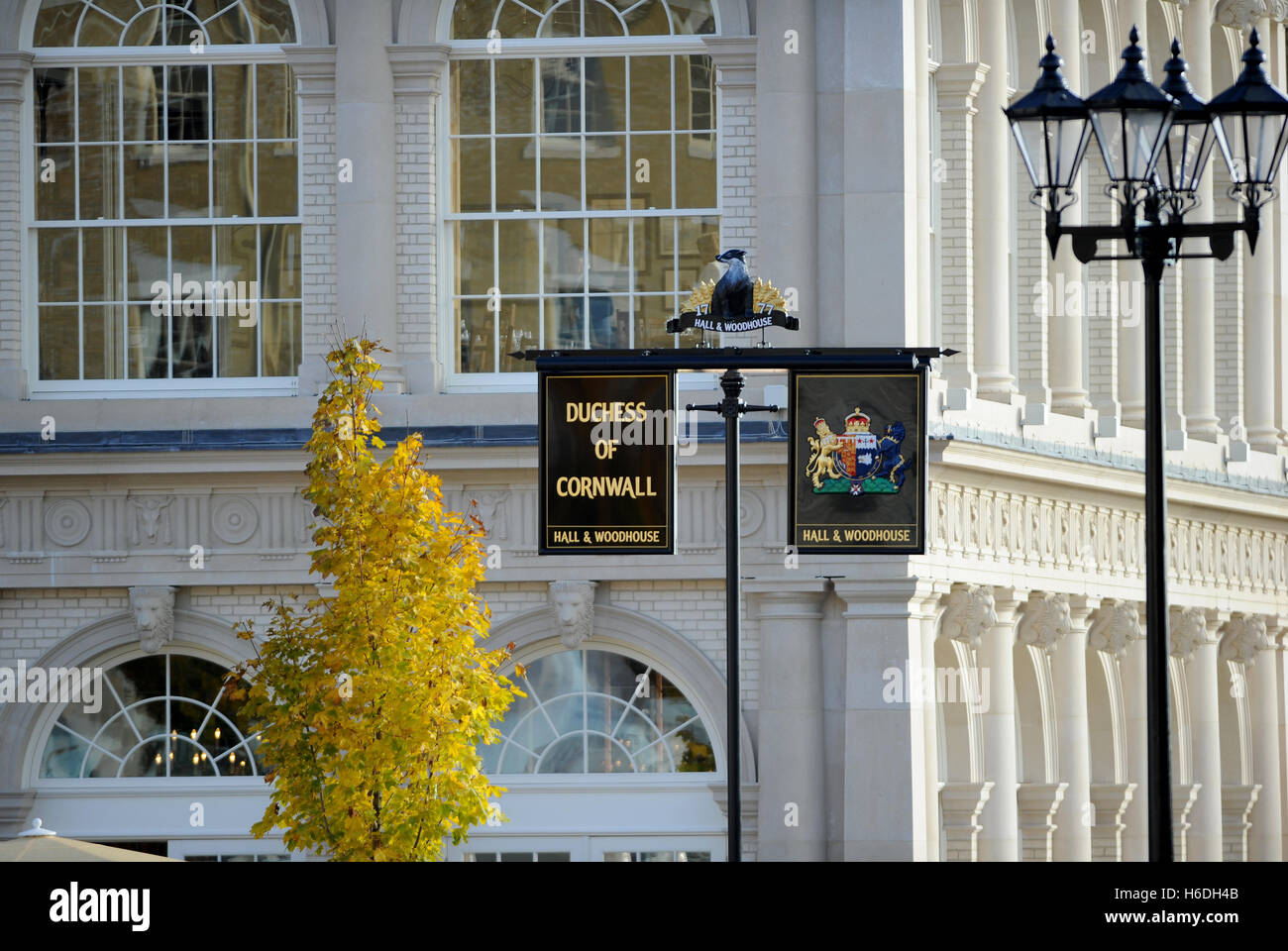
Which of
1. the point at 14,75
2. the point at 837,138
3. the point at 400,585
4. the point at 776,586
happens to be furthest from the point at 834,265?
the point at 14,75

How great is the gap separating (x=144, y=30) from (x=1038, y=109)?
14.7 metres

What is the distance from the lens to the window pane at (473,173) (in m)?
24.9

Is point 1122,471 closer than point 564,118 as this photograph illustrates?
No

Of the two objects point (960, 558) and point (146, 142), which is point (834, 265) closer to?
point (960, 558)

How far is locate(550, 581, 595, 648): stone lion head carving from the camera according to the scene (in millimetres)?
23891

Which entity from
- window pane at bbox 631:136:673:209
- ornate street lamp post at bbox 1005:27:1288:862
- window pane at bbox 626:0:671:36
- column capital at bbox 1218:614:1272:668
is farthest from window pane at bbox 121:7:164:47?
column capital at bbox 1218:614:1272:668

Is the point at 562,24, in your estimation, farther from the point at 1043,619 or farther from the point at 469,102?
the point at 1043,619

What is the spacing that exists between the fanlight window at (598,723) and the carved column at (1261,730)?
12879 mm

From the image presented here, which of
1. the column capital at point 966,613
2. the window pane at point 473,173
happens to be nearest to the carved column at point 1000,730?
the column capital at point 966,613

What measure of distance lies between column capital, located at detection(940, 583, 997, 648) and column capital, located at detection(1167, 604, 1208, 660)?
7316 millimetres

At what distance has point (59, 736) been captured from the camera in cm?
2481

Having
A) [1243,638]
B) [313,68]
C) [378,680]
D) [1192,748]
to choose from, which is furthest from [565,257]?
[1243,638]

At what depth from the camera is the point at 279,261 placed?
2492 centimetres
